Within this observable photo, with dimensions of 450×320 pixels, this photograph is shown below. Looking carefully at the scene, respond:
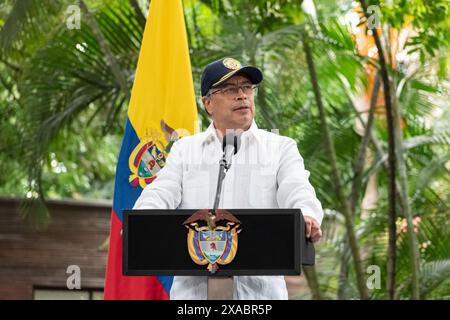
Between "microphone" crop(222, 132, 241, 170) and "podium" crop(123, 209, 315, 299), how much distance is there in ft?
1.53

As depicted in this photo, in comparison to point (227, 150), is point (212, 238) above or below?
below

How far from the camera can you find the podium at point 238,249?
3.47m

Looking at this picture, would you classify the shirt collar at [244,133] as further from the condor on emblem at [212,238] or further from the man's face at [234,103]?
the condor on emblem at [212,238]

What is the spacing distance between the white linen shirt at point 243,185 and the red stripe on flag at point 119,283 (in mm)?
2297

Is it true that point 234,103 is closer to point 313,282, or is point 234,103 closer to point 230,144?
point 230,144

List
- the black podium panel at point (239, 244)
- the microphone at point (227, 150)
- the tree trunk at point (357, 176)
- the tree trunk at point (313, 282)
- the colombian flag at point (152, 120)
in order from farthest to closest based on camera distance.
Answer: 1. the tree trunk at point (313, 282)
2. the tree trunk at point (357, 176)
3. the colombian flag at point (152, 120)
4. the microphone at point (227, 150)
5. the black podium panel at point (239, 244)

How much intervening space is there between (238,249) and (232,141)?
583mm

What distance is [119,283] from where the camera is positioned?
6535 mm

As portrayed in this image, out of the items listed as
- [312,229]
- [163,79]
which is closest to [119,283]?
[163,79]

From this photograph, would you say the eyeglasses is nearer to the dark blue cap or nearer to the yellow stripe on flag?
the dark blue cap

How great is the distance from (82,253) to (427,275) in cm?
906

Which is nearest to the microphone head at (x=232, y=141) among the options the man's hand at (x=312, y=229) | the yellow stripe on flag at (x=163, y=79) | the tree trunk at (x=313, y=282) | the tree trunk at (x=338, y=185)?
the man's hand at (x=312, y=229)

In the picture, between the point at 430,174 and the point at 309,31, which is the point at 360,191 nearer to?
the point at 430,174
